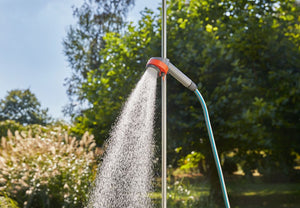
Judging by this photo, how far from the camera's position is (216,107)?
7.79ft

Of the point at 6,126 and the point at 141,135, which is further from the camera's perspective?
the point at 6,126

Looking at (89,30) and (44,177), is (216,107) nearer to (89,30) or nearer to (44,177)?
(44,177)

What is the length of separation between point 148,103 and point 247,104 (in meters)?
1.59

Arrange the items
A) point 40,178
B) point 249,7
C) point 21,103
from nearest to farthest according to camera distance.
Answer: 1. point 40,178
2. point 249,7
3. point 21,103

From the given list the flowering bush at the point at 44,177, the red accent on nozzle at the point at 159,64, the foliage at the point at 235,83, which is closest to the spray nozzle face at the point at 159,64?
the red accent on nozzle at the point at 159,64

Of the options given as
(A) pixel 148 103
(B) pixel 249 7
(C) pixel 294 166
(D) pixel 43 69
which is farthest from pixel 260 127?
(D) pixel 43 69

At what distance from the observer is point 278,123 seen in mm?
2283

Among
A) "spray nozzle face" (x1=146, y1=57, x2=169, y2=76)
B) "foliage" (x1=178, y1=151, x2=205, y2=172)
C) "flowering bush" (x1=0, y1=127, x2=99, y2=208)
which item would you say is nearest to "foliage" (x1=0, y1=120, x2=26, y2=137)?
"flowering bush" (x1=0, y1=127, x2=99, y2=208)

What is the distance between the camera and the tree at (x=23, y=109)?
315 cm

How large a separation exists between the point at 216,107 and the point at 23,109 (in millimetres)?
1961

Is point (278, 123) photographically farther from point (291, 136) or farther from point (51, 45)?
point (51, 45)

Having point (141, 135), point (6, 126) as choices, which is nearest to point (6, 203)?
point (141, 135)

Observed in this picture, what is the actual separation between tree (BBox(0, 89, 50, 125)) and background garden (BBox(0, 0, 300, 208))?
2.22 ft

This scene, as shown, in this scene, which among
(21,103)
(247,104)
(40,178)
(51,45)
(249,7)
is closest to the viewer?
(40,178)
